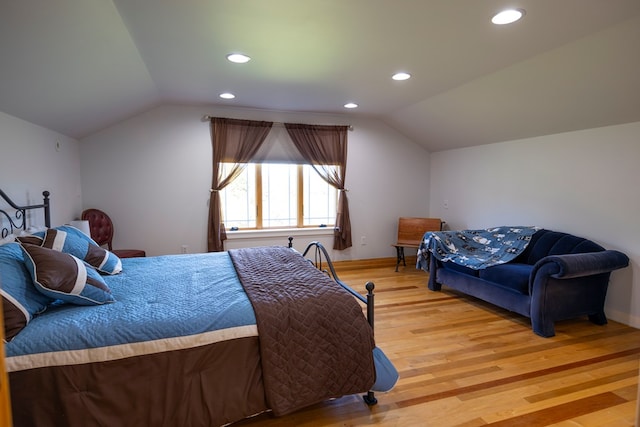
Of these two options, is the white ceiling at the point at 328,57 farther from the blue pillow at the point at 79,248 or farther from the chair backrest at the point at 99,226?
the blue pillow at the point at 79,248

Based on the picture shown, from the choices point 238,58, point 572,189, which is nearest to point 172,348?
point 238,58

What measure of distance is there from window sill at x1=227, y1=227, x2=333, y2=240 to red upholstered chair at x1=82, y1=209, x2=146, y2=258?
4.03ft

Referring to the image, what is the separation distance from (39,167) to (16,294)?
2.12 m

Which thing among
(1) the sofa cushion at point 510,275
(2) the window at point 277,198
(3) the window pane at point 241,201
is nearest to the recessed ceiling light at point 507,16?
(1) the sofa cushion at point 510,275

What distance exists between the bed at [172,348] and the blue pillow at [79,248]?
0.20 ft

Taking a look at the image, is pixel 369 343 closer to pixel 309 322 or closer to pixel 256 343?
pixel 309 322

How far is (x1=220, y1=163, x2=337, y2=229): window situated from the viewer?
504cm

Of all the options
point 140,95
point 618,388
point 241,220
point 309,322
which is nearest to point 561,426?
point 618,388

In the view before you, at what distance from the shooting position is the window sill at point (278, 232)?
4.94 m

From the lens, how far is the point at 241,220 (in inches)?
200

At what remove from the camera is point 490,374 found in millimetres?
2500

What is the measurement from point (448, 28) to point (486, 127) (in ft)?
7.40

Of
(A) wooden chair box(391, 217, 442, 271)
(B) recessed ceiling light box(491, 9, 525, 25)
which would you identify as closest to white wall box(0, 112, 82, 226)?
(B) recessed ceiling light box(491, 9, 525, 25)

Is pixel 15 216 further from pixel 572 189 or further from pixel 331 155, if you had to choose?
pixel 572 189
